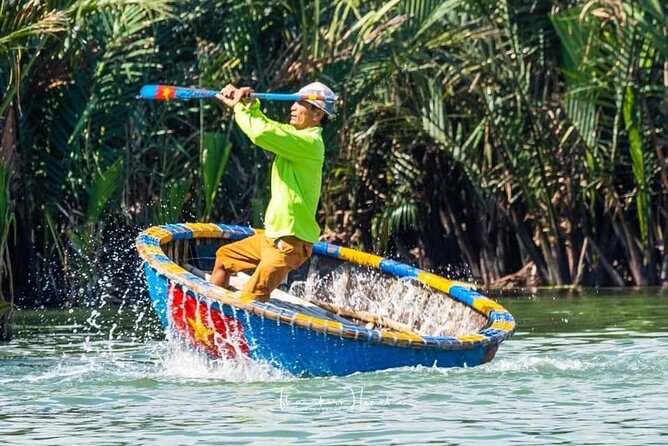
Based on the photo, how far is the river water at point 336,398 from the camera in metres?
7.91

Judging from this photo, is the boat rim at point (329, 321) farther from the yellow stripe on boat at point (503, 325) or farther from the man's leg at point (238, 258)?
the man's leg at point (238, 258)

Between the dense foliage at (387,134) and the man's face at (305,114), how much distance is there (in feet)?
15.2

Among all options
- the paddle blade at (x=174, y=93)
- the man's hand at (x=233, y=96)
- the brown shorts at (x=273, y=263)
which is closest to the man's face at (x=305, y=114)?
the man's hand at (x=233, y=96)

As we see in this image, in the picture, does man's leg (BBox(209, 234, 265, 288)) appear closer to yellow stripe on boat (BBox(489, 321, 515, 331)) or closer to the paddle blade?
the paddle blade

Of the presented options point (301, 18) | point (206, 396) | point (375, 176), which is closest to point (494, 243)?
point (375, 176)

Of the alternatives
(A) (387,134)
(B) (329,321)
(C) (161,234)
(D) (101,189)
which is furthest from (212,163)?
(B) (329,321)

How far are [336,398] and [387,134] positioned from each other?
31.3ft

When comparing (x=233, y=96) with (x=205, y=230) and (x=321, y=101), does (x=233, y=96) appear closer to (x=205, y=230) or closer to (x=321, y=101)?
(x=321, y=101)

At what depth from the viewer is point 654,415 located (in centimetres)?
838

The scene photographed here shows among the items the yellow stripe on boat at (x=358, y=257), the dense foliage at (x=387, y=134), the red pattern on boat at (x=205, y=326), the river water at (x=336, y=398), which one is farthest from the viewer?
the dense foliage at (x=387, y=134)

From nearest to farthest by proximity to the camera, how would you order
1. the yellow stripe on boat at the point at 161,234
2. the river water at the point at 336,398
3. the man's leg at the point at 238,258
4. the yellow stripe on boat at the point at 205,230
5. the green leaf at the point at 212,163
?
the river water at the point at 336,398, the man's leg at the point at 238,258, the yellow stripe on boat at the point at 161,234, the yellow stripe on boat at the point at 205,230, the green leaf at the point at 212,163

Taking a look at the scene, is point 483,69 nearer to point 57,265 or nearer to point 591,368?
point 57,265

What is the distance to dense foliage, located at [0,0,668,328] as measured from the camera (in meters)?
16.1

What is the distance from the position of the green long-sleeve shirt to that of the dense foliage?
15.3ft
